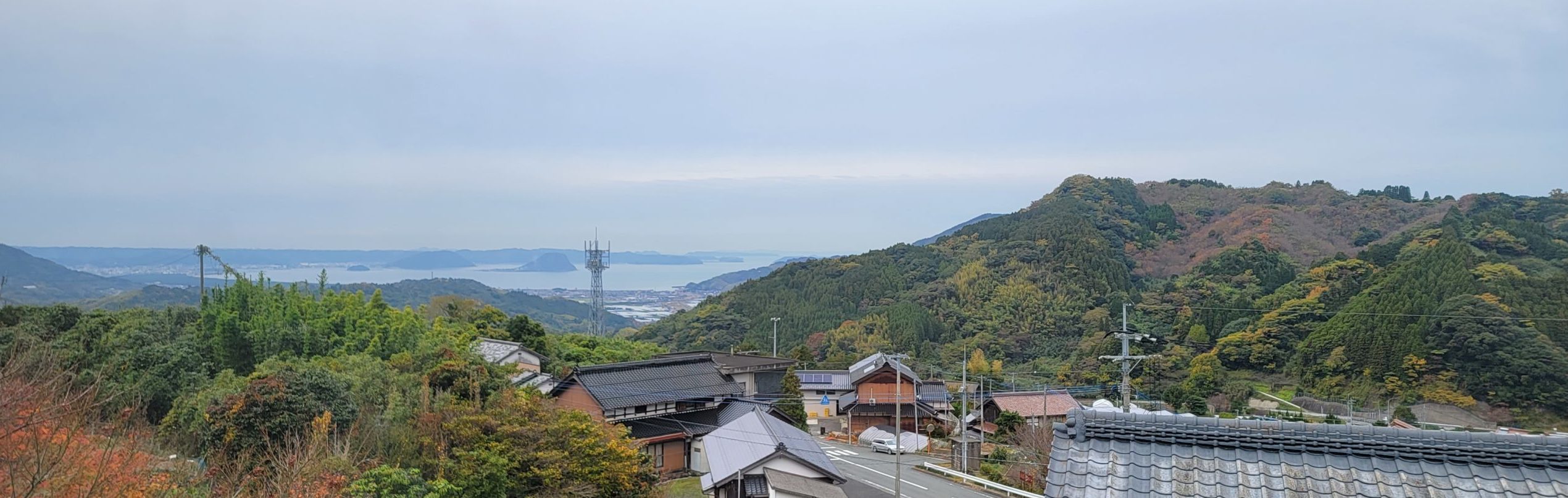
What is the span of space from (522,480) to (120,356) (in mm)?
12062

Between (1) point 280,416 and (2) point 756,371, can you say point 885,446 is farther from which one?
(1) point 280,416

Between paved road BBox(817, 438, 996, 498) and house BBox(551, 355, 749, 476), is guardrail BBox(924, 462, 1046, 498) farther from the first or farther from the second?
house BBox(551, 355, 749, 476)

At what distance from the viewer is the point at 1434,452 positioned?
12.6ft

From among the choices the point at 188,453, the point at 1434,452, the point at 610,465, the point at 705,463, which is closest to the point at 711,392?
the point at 705,463

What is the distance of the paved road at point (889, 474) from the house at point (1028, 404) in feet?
15.4

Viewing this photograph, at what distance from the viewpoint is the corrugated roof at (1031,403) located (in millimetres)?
25891

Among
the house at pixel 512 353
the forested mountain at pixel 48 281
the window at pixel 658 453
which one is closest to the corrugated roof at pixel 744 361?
the house at pixel 512 353

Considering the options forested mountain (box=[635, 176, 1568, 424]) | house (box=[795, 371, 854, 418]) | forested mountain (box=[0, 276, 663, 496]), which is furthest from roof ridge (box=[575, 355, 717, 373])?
forested mountain (box=[635, 176, 1568, 424])

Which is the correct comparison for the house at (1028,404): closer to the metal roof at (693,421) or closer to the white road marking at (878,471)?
the white road marking at (878,471)

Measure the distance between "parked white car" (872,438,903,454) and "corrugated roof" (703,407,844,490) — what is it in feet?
21.6

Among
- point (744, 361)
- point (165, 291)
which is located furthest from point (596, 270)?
point (165, 291)

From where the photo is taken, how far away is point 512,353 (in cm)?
2630

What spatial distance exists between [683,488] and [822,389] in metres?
12.6

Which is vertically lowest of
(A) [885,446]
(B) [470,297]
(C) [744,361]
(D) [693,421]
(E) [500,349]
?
(A) [885,446]
